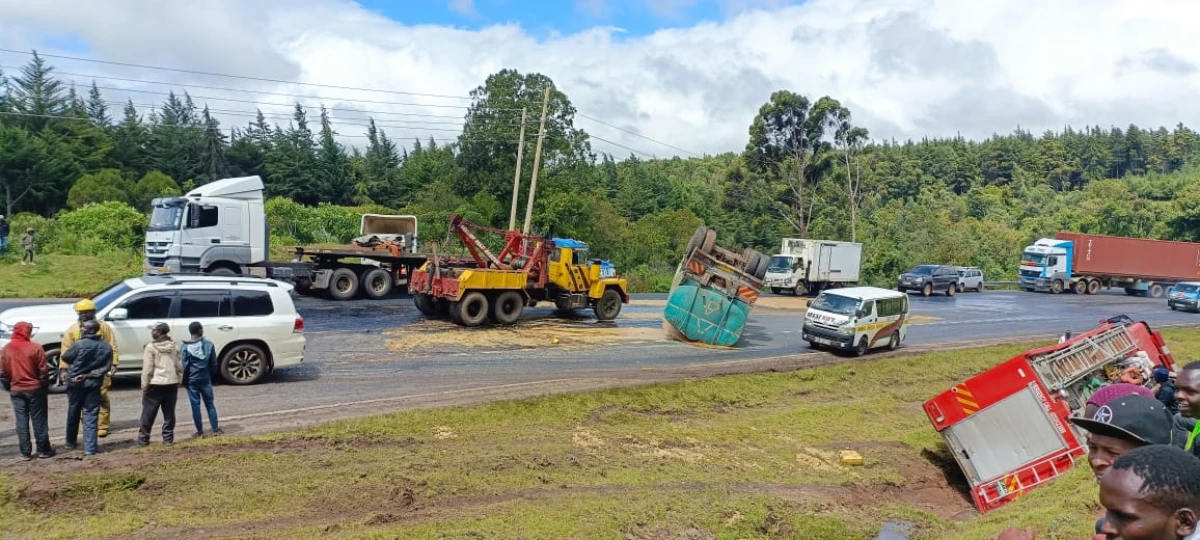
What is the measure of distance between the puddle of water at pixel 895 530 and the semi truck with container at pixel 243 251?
1752 centimetres

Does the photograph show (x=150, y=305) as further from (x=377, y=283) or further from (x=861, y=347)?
(x=861, y=347)

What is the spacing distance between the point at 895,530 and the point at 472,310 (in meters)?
13.5

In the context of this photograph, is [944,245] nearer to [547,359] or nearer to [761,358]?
[761,358]

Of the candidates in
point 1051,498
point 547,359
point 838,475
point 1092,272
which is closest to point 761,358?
point 547,359

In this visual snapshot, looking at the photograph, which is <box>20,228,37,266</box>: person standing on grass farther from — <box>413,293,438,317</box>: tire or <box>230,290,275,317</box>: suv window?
<box>230,290,275,317</box>: suv window

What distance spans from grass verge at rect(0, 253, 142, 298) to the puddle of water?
897 inches

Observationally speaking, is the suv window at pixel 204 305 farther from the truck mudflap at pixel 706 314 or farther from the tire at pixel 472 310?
the truck mudflap at pixel 706 314

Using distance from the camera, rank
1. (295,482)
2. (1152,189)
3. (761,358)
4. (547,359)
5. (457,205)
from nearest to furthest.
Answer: (295,482) → (547,359) → (761,358) → (457,205) → (1152,189)

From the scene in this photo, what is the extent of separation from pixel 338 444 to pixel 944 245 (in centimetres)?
5338

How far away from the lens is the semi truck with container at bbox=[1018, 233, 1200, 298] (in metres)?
44.1

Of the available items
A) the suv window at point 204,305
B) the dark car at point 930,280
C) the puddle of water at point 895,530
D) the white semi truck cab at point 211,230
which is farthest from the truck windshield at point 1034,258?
the suv window at point 204,305

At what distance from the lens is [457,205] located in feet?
136

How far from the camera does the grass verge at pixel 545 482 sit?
23.6ft

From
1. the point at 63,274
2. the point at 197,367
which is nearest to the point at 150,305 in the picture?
the point at 197,367
